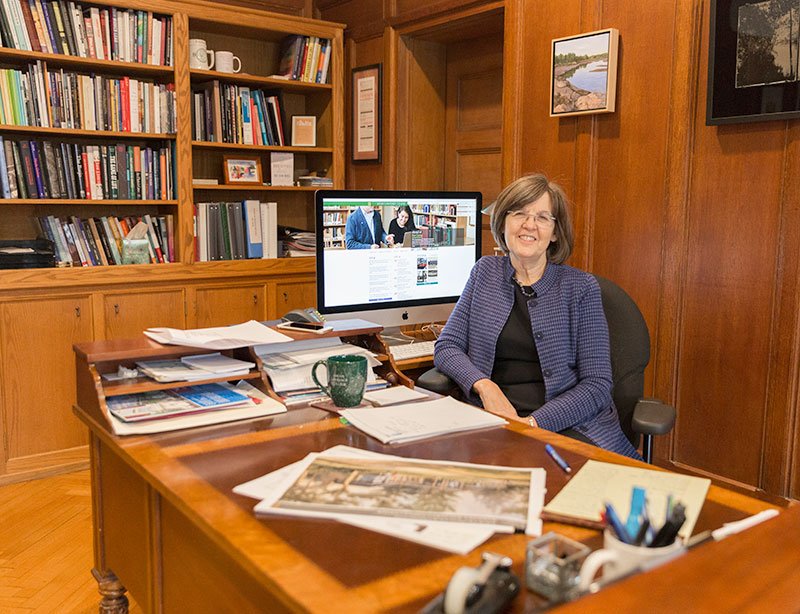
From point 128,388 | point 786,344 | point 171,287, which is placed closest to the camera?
point 128,388

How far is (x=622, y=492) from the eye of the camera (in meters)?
1.14

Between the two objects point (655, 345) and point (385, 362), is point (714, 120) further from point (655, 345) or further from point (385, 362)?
point (385, 362)

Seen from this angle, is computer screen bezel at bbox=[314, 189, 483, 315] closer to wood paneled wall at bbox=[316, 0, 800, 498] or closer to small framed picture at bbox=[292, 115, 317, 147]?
wood paneled wall at bbox=[316, 0, 800, 498]

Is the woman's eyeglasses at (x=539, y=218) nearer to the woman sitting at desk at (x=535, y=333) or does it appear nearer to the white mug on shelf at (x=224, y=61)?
the woman sitting at desk at (x=535, y=333)

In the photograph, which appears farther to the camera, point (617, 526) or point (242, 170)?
point (242, 170)

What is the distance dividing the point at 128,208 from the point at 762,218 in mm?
2917

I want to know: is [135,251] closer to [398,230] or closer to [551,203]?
[398,230]

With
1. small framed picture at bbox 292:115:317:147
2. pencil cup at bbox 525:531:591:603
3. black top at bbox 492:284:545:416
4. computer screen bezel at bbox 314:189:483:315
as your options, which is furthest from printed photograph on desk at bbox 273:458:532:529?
small framed picture at bbox 292:115:317:147

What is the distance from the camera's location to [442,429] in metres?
1.47

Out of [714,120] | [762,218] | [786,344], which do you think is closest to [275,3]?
[714,120]

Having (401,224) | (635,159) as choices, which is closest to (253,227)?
(401,224)

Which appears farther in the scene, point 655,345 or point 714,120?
point 655,345

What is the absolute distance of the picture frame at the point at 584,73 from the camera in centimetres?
286

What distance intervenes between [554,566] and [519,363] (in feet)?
4.32
